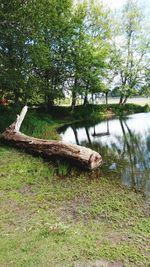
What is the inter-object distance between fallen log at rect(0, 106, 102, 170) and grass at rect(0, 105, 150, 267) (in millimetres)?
411

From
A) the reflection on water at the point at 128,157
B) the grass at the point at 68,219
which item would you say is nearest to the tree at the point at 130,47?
the reflection on water at the point at 128,157

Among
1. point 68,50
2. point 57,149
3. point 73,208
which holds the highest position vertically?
point 68,50

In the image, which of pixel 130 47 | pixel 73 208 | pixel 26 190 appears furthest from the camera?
pixel 130 47

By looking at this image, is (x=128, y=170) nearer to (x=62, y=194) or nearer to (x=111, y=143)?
(x=62, y=194)

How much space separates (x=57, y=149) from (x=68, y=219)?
4.35 m

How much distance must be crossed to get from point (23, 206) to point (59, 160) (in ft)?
11.7

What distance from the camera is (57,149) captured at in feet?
30.3

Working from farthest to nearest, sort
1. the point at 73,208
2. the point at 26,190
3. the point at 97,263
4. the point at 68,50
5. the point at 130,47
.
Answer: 1. the point at 130,47
2. the point at 68,50
3. the point at 26,190
4. the point at 73,208
5. the point at 97,263

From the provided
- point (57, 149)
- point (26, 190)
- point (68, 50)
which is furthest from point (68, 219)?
point (68, 50)

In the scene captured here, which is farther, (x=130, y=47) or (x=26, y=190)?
(x=130, y=47)

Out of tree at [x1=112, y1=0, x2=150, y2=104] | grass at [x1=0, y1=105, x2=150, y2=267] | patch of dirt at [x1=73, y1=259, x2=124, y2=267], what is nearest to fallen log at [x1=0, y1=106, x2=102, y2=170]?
grass at [x1=0, y1=105, x2=150, y2=267]

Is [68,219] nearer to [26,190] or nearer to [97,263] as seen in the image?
[97,263]

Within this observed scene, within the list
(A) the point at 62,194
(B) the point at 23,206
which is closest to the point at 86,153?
(A) the point at 62,194

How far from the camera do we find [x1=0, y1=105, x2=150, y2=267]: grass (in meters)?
3.86
